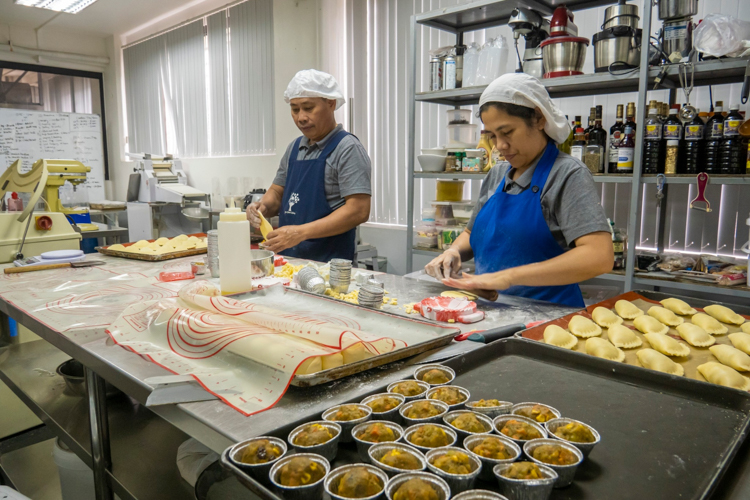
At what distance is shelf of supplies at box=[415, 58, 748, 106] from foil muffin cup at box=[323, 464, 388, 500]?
257cm

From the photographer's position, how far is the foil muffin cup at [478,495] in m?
0.61

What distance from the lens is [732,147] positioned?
2.42 m

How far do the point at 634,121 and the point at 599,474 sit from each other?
252 centimetres

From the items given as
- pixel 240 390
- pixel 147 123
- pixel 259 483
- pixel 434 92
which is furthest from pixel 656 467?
pixel 147 123

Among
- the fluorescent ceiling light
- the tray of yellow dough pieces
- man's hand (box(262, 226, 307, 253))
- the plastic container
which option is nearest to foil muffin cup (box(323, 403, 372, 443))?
man's hand (box(262, 226, 307, 253))

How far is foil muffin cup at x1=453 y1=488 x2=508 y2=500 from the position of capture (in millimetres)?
611

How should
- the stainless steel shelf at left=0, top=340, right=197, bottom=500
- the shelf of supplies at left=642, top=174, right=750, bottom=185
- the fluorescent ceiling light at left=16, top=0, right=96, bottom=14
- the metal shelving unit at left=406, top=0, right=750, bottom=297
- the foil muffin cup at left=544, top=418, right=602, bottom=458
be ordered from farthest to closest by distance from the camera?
the fluorescent ceiling light at left=16, top=0, right=96, bottom=14, the metal shelving unit at left=406, top=0, right=750, bottom=297, the shelf of supplies at left=642, top=174, right=750, bottom=185, the stainless steel shelf at left=0, top=340, right=197, bottom=500, the foil muffin cup at left=544, top=418, right=602, bottom=458

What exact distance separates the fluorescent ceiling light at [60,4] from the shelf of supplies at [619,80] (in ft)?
15.3

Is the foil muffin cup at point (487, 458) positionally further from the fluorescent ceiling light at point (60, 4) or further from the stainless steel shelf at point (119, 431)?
the fluorescent ceiling light at point (60, 4)

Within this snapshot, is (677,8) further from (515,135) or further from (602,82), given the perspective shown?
(515,135)

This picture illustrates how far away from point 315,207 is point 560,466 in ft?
7.22

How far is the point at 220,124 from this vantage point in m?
6.06

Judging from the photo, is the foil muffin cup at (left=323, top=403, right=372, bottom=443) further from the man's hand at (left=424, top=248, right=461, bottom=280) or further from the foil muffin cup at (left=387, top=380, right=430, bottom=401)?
the man's hand at (left=424, top=248, right=461, bottom=280)

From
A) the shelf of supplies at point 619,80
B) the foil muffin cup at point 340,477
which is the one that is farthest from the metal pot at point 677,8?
the foil muffin cup at point 340,477
